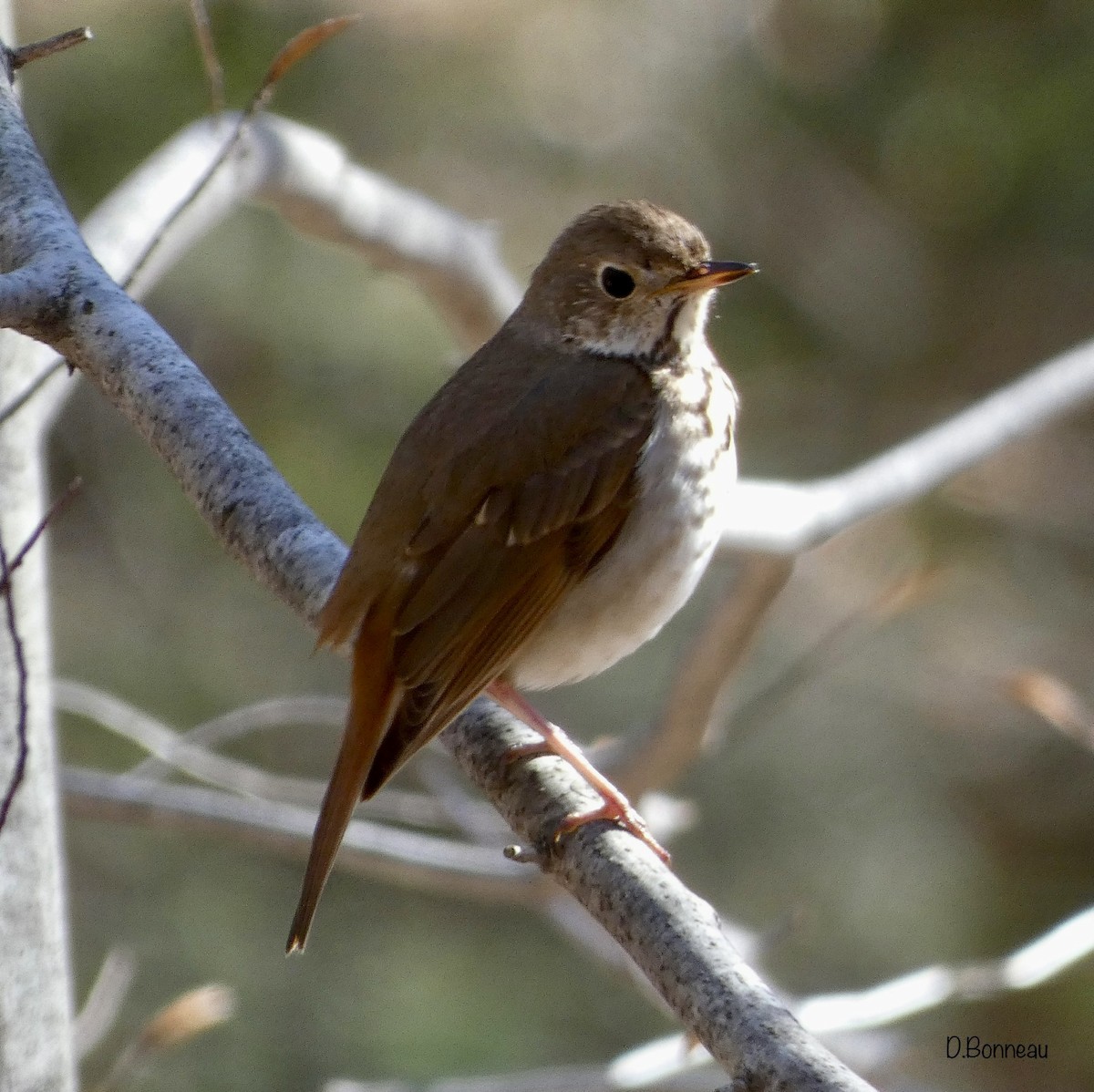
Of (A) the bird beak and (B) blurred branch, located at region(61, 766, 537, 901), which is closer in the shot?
(A) the bird beak

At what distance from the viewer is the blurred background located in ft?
19.1

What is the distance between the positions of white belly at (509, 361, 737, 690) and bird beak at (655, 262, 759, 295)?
0.81ft

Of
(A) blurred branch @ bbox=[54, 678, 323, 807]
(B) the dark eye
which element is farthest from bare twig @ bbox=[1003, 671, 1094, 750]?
(A) blurred branch @ bbox=[54, 678, 323, 807]

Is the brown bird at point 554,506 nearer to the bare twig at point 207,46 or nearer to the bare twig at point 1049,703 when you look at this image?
the bare twig at point 207,46

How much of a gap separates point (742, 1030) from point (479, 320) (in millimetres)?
3131

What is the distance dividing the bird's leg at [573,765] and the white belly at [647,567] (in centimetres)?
5

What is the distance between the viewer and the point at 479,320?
15.5 ft

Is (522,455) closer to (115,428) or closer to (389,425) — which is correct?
(389,425)

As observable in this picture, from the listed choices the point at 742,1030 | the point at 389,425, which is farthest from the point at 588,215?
the point at 389,425

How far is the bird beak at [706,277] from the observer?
10.2ft

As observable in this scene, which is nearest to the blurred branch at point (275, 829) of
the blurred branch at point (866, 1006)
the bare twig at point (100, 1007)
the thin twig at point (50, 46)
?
the bare twig at point (100, 1007)

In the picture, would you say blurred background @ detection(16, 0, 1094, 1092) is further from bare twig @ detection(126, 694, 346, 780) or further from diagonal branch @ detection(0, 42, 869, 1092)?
diagonal branch @ detection(0, 42, 869, 1092)

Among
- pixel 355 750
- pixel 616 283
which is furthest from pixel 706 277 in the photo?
pixel 355 750

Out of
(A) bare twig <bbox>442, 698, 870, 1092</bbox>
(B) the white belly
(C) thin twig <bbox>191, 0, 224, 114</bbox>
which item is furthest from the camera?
(B) the white belly
